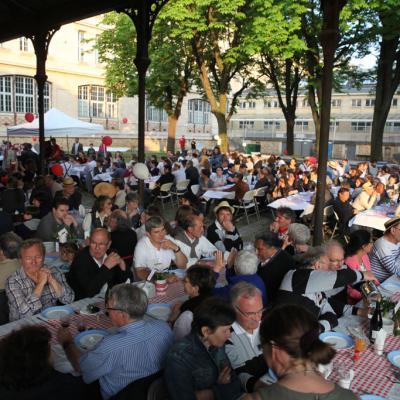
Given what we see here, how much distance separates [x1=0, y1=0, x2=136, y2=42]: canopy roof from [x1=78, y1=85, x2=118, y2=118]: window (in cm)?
2661

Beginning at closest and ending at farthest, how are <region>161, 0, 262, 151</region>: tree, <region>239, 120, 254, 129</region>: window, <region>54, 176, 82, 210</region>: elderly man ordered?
<region>54, 176, 82, 210</region>: elderly man
<region>161, 0, 262, 151</region>: tree
<region>239, 120, 254, 129</region>: window

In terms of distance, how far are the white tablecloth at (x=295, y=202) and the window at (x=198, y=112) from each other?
3875 cm

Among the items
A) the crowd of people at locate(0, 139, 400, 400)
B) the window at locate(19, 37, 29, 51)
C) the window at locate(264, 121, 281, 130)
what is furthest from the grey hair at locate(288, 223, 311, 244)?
the window at locate(264, 121, 281, 130)

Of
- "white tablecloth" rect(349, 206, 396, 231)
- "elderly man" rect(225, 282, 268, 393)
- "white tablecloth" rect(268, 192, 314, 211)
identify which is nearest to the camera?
"elderly man" rect(225, 282, 268, 393)

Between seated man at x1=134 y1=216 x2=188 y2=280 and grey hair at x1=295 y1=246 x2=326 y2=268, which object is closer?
grey hair at x1=295 y1=246 x2=326 y2=268

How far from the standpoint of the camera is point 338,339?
3.43m

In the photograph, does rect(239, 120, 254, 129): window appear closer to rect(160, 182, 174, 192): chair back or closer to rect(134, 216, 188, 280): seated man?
rect(160, 182, 174, 192): chair back

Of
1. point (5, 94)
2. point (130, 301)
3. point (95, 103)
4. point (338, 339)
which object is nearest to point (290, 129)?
point (95, 103)

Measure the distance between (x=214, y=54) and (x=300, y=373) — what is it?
2063 centimetres

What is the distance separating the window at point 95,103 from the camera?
129 feet

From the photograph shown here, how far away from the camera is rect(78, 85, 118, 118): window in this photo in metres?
39.3

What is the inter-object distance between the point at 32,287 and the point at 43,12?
992 centimetres

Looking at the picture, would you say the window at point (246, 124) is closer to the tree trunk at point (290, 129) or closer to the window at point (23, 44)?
the window at point (23, 44)

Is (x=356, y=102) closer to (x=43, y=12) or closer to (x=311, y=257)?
(x=43, y=12)
